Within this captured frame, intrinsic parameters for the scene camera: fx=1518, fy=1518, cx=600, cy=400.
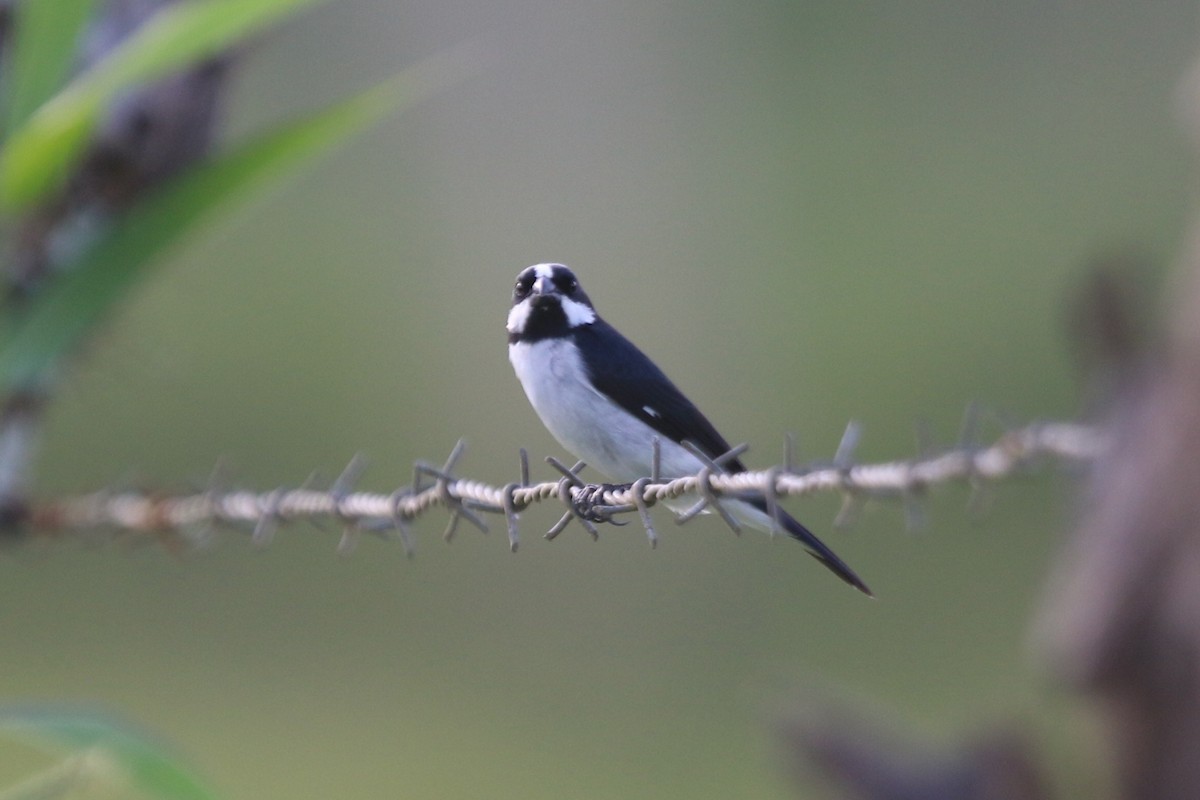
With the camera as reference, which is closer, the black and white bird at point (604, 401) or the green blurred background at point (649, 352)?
the black and white bird at point (604, 401)

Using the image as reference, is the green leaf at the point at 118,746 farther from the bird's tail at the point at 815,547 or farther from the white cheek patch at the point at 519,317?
the white cheek patch at the point at 519,317

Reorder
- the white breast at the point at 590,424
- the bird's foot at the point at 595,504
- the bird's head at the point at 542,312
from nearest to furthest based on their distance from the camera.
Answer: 1. the bird's foot at the point at 595,504
2. the white breast at the point at 590,424
3. the bird's head at the point at 542,312

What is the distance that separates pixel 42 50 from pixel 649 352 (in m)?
7.11

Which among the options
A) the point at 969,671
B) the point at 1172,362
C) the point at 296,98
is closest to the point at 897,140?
the point at 296,98

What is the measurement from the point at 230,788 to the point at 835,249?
9621 mm

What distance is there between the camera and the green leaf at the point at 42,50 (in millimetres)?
2592

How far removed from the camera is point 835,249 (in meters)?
16.4

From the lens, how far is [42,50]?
261 cm

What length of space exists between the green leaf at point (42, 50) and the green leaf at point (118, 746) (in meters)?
1.18

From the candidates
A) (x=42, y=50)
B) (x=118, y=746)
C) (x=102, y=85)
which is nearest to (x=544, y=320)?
(x=102, y=85)

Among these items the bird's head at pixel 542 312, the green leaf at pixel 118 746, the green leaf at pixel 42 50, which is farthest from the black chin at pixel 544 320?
the green leaf at pixel 118 746

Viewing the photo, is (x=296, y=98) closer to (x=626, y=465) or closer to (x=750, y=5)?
(x=750, y=5)

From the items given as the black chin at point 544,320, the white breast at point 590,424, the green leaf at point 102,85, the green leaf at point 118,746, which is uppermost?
the green leaf at point 102,85

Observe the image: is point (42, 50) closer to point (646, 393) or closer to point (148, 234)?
point (148, 234)
